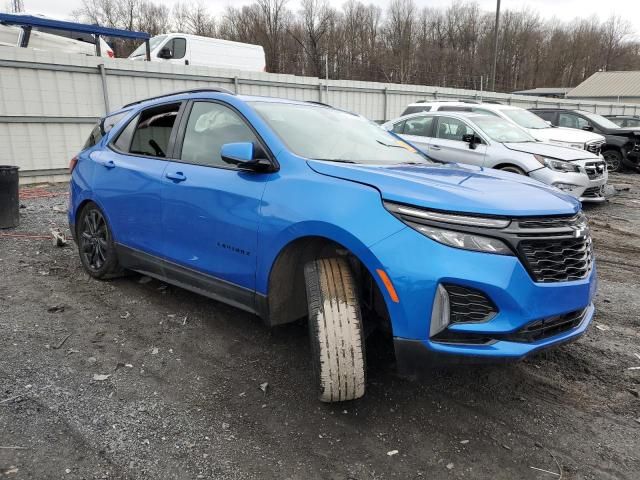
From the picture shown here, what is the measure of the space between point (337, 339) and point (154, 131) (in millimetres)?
2533

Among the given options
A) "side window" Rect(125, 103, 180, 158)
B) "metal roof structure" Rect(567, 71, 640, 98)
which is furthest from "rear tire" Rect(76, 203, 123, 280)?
"metal roof structure" Rect(567, 71, 640, 98)

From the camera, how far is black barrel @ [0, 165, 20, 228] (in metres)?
6.35

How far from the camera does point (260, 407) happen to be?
2.71 metres

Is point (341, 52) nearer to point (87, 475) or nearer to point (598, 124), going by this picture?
point (598, 124)

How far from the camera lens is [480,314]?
223 cm

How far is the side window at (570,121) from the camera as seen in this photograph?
45.7 feet

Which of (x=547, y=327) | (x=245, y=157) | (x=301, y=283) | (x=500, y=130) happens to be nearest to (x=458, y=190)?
(x=547, y=327)

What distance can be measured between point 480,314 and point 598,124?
45.6 feet

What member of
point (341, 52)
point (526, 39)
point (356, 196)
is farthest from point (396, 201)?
point (526, 39)

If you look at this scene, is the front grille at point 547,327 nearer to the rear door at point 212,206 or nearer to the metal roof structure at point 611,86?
the rear door at point 212,206

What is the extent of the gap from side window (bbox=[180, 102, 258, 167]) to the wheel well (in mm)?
Answer: 829

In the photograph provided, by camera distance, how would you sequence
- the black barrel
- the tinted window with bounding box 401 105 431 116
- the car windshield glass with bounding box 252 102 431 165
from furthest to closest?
the tinted window with bounding box 401 105 431 116, the black barrel, the car windshield glass with bounding box 252 102 431 165

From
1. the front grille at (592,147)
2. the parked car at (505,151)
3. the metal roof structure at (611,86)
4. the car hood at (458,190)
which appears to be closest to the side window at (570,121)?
the front grille at (592,147)

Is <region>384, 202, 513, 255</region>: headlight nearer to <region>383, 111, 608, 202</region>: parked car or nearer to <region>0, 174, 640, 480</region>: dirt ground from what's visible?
<region>0, 174, 640, 480</region>: dirt ground
